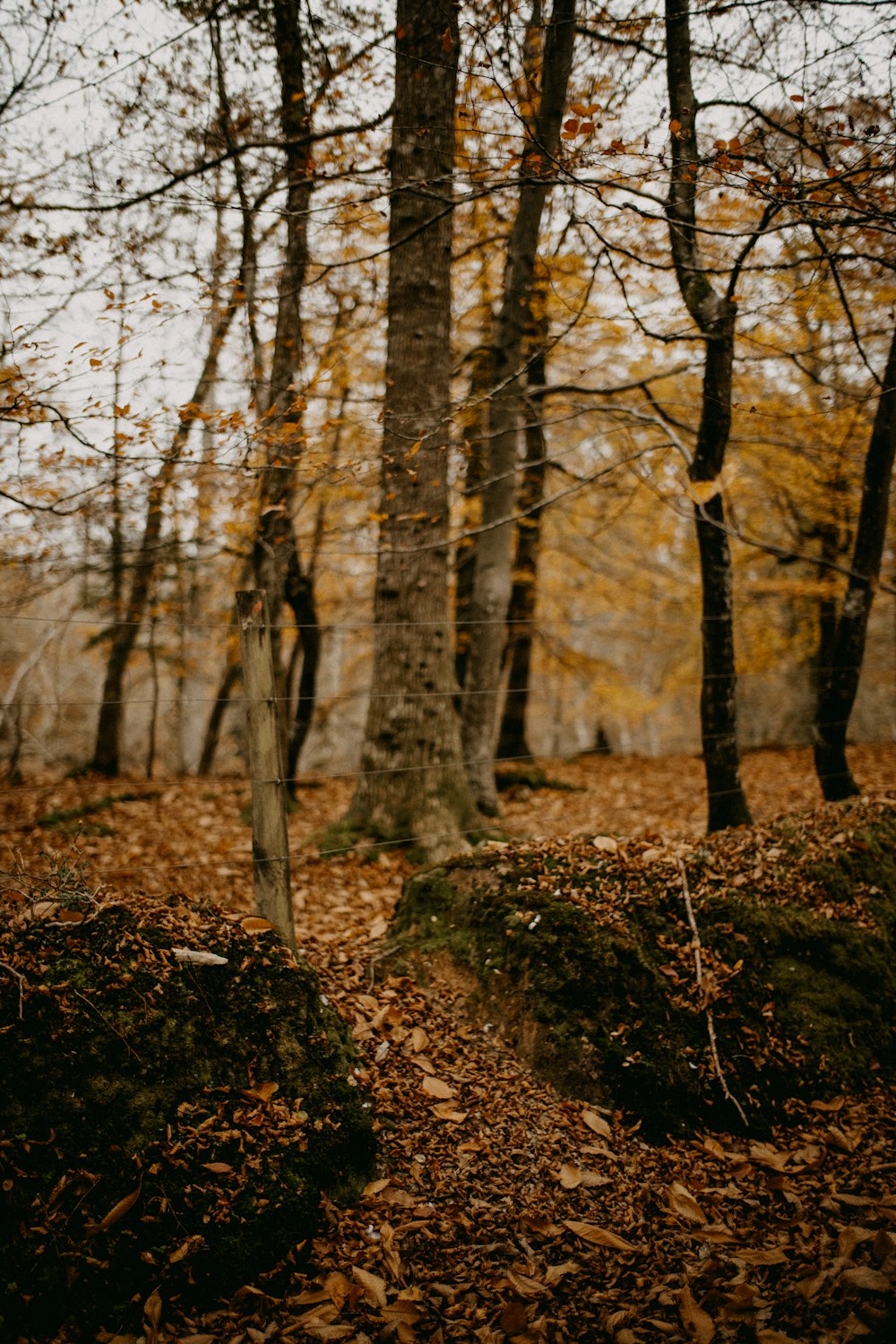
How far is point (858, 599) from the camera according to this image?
602 centimetres

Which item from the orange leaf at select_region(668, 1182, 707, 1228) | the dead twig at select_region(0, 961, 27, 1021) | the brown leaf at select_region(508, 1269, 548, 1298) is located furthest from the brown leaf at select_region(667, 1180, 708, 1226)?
the dead twig at select_region(0, 961, 27, 1021)

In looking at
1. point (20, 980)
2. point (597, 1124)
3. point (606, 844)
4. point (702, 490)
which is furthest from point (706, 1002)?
point (702, 490)

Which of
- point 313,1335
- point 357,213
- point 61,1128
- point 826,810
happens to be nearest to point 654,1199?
point 313,1335

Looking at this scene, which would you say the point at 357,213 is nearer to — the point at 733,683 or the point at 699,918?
the point at 733,683

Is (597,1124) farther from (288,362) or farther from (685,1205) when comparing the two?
(288,362)

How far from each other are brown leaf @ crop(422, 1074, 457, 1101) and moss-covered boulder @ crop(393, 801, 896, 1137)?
42cm

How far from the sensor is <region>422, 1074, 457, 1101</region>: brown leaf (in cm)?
312

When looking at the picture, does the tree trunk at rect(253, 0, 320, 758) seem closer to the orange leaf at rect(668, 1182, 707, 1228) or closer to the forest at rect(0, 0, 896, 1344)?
the forest at rect(0, 0, 896, 1344)

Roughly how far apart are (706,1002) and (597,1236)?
1265mm

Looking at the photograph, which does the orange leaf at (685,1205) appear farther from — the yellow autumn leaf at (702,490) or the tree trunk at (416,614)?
the yellow autumn leaf at (702,490)

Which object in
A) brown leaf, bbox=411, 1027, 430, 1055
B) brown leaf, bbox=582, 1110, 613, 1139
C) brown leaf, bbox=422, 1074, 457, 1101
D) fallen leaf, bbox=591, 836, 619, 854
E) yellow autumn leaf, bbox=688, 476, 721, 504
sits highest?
yellow autumn leaf, bbox=688, 476, 721, 504

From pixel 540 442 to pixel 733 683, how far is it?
6.04 m

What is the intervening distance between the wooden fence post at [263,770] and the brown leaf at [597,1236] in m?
1.61

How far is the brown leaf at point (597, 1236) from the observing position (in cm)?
253
